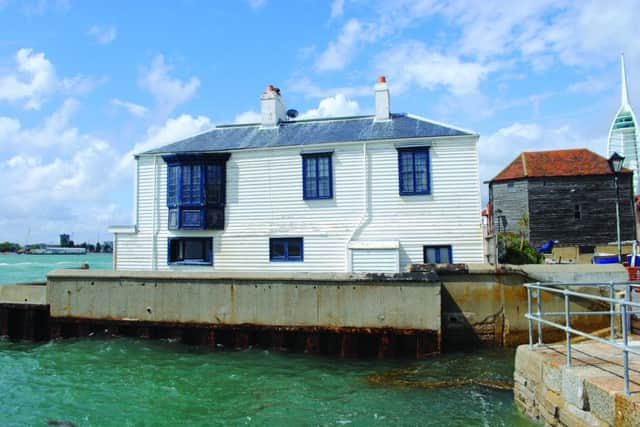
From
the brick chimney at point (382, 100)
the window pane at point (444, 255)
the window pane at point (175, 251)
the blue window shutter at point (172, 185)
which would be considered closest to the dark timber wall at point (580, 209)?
the brick chimney at point (382, 100)

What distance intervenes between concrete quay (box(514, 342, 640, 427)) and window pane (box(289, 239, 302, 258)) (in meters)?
10.2

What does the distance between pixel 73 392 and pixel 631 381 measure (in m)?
10.4

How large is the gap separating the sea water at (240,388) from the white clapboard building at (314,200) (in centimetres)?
483

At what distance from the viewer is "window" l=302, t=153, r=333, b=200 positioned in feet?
56.9

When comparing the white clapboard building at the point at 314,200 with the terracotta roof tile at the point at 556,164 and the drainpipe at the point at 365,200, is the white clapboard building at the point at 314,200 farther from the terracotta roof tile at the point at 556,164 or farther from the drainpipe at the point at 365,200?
the terracotta roof tile at the point at 556,164

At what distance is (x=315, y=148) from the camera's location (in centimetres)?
1753

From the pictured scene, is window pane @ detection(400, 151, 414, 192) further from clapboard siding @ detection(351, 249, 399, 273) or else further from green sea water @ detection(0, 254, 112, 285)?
green sea water @ detection(0, 254, 112, 285)

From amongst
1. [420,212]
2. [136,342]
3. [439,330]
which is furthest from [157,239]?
[439,330]

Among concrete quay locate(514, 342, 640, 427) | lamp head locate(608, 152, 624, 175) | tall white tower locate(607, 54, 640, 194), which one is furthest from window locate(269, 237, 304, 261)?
tall white tower locate(607, 54, 640, 194)

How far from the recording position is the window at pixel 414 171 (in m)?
16.8

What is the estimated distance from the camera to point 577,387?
6207mm

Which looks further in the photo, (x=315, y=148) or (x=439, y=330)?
(x=315, y=148)

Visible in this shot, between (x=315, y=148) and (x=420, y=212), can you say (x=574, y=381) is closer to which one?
(x=420, y=212)

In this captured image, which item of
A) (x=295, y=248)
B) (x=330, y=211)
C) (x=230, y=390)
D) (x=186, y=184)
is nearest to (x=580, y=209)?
(x=330, y=211)
